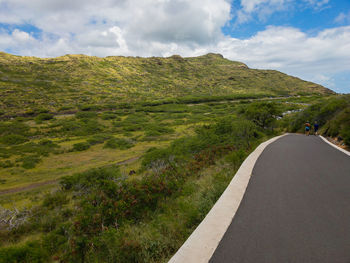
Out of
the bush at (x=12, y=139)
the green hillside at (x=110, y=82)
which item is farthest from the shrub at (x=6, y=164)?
the green hillside at (x=110, y=82)

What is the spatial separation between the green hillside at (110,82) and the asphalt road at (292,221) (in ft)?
220

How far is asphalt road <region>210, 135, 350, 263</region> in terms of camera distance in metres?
2.73

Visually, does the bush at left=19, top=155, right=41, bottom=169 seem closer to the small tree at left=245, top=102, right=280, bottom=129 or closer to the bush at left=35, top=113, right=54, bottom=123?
the bush at left=35, top=113, right=54, bottom=123

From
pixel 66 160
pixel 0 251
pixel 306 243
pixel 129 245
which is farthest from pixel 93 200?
pixel 66 160

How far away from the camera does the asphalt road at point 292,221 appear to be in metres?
2.73

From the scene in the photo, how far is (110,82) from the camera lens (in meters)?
110

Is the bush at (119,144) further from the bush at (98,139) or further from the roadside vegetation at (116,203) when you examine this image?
the roadside vegetation at (116,203)

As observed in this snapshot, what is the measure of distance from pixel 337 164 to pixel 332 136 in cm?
1012

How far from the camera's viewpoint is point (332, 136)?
592 inches

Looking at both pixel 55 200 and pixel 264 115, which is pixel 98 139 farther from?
pixel 264 115

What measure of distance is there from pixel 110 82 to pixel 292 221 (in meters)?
116

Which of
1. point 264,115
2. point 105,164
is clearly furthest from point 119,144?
point 264,115

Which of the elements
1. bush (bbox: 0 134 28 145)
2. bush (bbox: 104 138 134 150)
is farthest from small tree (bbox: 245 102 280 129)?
bush (bbox: 0 134 28 145)

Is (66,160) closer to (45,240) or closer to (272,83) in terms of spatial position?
(45,240)
